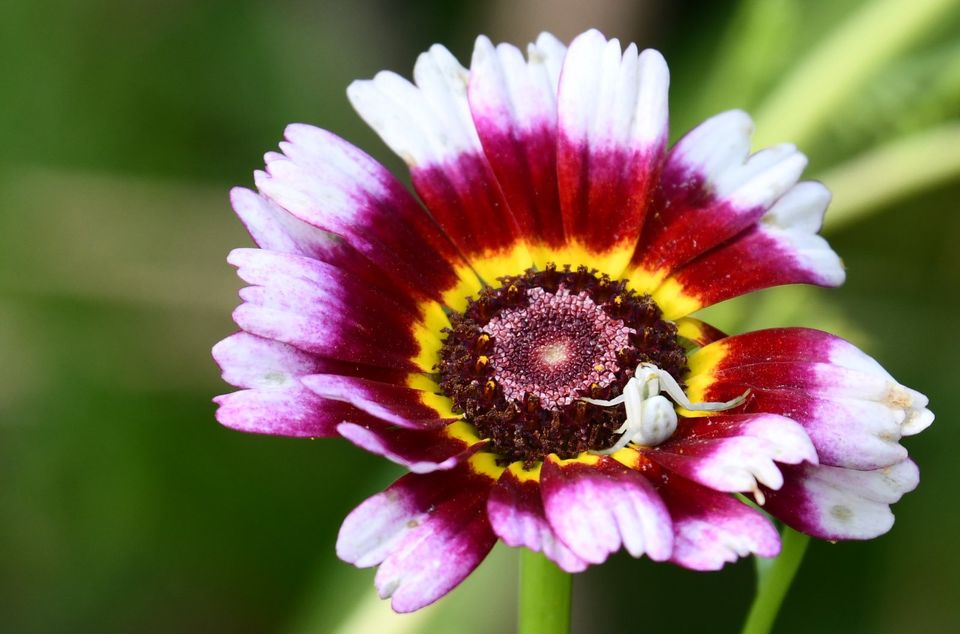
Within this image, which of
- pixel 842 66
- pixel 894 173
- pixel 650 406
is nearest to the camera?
pixel 650 406

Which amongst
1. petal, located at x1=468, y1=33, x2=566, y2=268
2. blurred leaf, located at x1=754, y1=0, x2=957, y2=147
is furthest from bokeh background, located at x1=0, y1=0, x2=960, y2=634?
petal, located at x1=468, y1=33, x2=566, y2=268

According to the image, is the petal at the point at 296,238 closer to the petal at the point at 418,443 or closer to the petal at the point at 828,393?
the petal at the point at 418,443

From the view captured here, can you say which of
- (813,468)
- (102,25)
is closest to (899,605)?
(813,468)

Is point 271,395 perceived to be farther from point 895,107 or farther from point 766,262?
→ point 895,107

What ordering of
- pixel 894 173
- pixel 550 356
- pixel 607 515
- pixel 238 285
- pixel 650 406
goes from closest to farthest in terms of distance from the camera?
pixel 607 515, pixel 650 406, pixel 550 356, pixel 894 173, pixel 238 285

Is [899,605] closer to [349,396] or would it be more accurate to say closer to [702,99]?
[702,99]

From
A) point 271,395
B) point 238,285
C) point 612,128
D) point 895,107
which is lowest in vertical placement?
point 271,395

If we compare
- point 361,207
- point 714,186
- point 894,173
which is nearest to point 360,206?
point 361,207
